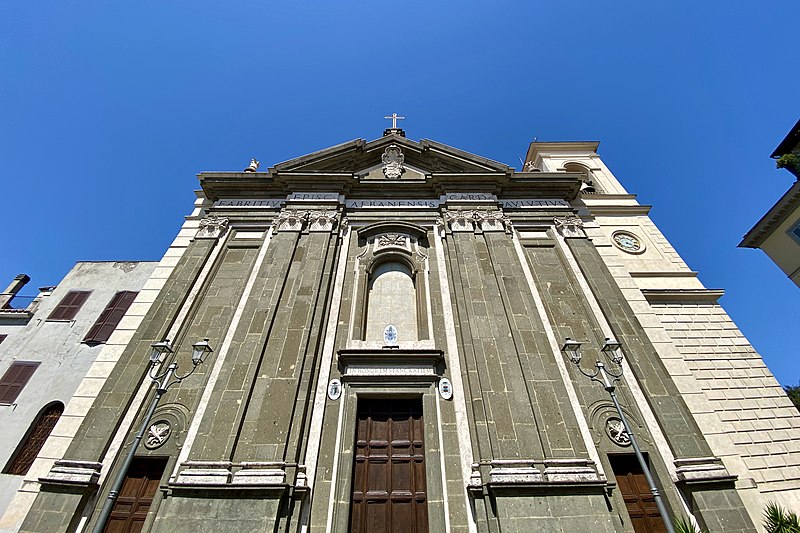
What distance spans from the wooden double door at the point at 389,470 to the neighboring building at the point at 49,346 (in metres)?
11.4

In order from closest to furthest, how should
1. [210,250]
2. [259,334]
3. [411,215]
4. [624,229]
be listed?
[259,334] < [210,250] < [411,215] < [624,229]

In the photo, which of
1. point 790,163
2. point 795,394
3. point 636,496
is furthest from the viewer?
point 795,394

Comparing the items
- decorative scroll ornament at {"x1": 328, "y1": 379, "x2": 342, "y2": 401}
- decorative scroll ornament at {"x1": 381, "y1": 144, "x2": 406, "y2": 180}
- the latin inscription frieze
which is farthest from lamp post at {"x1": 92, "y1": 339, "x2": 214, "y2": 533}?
decorative scroll ornament at {"x1": 381, "y1": 144, "x2": 406, "y2": 180}

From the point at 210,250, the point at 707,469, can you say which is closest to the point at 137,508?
the point at 210,250

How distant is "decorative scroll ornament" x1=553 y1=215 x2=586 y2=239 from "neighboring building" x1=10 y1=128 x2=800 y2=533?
0.10m

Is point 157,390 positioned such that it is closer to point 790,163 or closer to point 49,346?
point 49,346

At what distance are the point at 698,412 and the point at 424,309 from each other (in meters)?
7.68

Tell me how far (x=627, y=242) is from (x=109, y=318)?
22543 millimetres

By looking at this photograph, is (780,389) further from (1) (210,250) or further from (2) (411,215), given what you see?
(1) (210,250)

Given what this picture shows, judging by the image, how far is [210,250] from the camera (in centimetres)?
1260

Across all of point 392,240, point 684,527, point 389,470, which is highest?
point 392,240

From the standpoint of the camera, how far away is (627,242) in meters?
16.5

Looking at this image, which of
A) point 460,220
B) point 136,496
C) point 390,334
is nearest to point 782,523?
point 390,334

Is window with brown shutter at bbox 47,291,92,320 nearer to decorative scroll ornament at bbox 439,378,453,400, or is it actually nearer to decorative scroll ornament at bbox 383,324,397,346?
decorative scroll ornament at bbox 383,324,397,346
